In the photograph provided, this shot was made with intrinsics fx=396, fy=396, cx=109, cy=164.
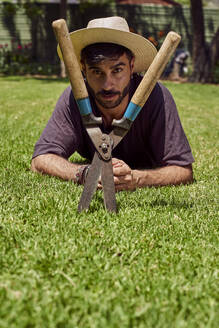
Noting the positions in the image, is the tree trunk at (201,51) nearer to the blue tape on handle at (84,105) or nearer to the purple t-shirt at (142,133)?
the purple t-shirt at (142,133)

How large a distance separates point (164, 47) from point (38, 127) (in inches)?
150

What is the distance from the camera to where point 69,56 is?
2.39m

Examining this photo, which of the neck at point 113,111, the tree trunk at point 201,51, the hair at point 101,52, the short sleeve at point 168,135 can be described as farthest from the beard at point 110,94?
the tree trunk at point 201,51

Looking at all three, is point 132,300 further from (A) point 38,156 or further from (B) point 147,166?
(B) point 147,166

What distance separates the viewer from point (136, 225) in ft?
8.00

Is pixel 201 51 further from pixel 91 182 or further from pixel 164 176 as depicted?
pixel 91 182

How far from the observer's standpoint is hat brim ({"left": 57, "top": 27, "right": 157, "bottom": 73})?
2.80m

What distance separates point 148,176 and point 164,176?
16cm

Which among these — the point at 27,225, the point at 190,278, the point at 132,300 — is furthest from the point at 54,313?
the point at 27,225

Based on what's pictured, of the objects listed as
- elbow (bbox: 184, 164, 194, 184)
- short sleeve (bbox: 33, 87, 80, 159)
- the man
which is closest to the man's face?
the man

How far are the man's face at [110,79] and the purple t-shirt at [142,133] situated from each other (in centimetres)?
33

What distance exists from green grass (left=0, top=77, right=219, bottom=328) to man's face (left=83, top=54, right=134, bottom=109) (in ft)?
2.40

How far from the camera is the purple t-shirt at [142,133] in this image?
3.38 meters

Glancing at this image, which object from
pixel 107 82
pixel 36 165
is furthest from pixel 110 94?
pixel 36 165
